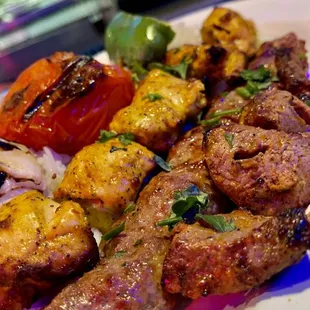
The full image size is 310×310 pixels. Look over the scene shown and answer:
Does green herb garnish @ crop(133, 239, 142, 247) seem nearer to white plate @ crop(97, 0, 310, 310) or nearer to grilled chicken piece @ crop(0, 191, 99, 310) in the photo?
grilled chicken piece @ crop(0, 191, 99, 310)

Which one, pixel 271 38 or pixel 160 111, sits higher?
pixel 160 111

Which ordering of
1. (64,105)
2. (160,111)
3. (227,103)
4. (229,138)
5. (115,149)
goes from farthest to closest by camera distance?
(64,105) → (227,103) → (160,111) → (115,149) → (229,138)

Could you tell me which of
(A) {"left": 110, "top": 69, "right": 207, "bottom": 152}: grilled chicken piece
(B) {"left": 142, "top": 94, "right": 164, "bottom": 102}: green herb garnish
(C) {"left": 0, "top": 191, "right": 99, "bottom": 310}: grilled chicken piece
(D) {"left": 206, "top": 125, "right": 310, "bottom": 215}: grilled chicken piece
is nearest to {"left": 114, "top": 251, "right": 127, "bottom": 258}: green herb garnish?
(C) {"left": 0, "top": 191, "right": 99, "bottom": 310}: grilled chicken piece

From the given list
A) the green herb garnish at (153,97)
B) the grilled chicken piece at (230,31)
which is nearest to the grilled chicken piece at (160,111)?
the green herb garnish at (153,97)

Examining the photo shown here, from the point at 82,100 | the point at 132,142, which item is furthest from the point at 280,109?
the point at 82,100

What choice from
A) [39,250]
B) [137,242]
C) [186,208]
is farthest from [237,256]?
[39,250]

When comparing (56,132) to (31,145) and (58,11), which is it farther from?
(58,11)

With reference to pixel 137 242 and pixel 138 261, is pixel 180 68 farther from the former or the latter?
pixel 138 261

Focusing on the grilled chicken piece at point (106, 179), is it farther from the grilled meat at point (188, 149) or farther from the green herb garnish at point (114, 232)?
the green herb garnish at point (114, 232)
